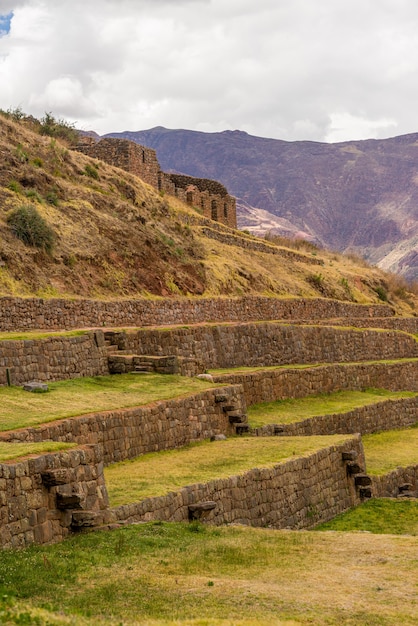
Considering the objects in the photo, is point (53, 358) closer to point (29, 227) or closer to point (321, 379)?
point (29, 227)

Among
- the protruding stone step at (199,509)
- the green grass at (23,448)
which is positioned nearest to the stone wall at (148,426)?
the green grass at (23,448)

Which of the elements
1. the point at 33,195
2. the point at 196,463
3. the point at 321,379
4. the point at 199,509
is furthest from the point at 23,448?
the point at 321,379

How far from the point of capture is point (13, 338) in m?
22.8

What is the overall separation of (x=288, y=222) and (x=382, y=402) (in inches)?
5089

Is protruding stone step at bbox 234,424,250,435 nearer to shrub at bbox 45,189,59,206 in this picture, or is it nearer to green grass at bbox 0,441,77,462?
green grass at bbox 0,441,77,462

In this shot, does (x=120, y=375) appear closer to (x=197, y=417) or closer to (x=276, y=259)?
(x=197, y=417)

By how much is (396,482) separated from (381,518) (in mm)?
4254

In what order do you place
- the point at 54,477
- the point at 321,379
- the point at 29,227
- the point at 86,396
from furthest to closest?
the point at 321,379 < the point at 29,227 < the point at 86,396 < the point at 54,477

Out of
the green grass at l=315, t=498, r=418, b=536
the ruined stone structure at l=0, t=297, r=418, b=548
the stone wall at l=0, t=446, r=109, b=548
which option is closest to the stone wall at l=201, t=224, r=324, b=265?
the ruined stone structure at l=0, t=297, r=418, b=548

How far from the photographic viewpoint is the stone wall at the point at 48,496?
12.0m

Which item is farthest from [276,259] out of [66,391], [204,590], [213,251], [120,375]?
[204,590]

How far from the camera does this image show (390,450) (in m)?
30.0

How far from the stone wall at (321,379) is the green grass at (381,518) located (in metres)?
6.95

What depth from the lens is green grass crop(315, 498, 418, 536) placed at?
19.8 m
